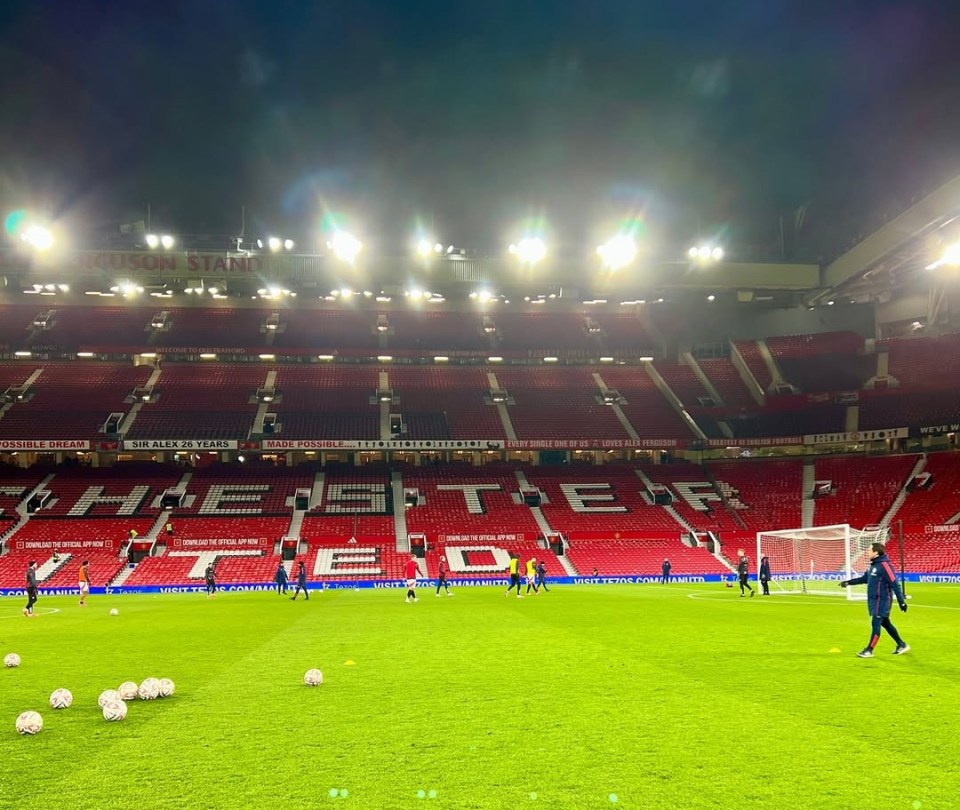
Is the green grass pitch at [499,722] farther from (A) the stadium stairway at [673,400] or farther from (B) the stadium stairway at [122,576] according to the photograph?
(A) the stadium stairway at [673,400]

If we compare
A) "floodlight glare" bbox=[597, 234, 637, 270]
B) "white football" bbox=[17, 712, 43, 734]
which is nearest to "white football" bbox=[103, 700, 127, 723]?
"white football" bbox=[17, 712, 43, 734]

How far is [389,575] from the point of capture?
37.0 metres

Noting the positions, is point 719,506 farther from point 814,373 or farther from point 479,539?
point 479,539

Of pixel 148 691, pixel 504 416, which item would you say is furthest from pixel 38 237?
pixel 504 416

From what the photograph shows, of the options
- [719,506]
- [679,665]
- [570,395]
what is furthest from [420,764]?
[570,395]

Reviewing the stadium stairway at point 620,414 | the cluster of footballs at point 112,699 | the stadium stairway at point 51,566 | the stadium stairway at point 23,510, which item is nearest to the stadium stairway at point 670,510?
the stadium stairway at point 620,414

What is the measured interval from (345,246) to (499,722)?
2928 cm

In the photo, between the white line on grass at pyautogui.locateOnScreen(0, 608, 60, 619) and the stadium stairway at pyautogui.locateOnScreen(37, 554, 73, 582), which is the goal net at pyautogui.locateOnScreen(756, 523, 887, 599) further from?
the stadium stairway at pyautogui.locateOnScreen(37, 554, 73, 582)

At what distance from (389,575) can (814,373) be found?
110 ft

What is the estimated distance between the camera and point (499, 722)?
278 inches

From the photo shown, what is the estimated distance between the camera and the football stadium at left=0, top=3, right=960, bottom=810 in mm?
6188

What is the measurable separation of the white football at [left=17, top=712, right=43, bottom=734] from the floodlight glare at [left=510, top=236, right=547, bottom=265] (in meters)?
30.1

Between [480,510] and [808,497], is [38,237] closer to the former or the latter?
[480,510]

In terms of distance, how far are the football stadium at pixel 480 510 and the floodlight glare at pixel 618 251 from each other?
0.33 ft
